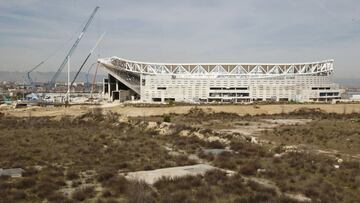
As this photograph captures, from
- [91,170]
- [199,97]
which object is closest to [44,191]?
[91,170]

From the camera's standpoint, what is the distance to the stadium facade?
147875 millimetres

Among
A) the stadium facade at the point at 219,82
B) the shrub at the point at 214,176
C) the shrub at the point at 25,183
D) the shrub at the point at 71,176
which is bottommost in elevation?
the shrub at the point at 71,176

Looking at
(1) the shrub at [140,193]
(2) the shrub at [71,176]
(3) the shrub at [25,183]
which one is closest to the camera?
(1) the shrub at [140,193]

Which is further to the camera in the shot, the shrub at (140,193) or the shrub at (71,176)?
the shrub at (71,176)

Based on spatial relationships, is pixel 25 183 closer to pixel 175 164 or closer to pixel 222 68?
pixel 175 164

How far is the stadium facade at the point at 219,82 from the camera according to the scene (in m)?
148

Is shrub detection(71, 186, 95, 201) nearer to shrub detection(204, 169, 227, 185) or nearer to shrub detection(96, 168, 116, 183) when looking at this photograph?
shrub detection(96, 168, 116, 183)

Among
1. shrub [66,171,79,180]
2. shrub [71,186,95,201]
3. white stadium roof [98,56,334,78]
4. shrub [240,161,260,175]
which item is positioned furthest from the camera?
white stadium roof [98,56,334,78]

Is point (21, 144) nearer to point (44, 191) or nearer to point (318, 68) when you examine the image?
point (44, 191)

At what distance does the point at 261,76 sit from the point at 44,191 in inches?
6016

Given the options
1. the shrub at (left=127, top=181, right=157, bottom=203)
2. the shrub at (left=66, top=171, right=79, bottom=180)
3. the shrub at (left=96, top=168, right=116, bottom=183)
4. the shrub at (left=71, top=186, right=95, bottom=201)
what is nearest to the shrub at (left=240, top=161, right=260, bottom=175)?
the shrub at (left=127, top=181, right=157, bottom=203)

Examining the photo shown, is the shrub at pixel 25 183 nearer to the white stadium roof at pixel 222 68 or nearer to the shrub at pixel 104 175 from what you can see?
the shrub at pixel 104 175

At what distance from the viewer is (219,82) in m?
150

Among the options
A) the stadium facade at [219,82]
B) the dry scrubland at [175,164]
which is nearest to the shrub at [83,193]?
the dry scrubland at [175,164]
